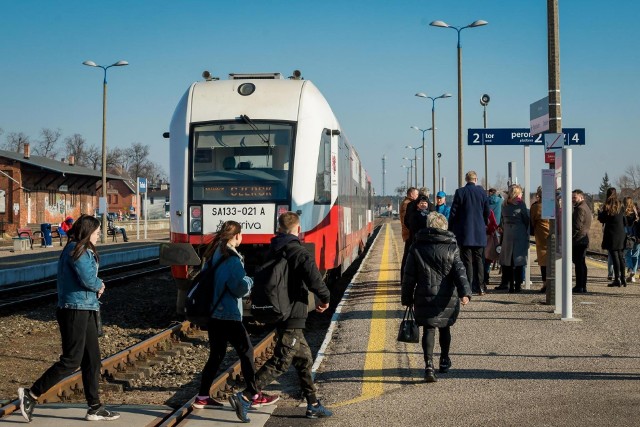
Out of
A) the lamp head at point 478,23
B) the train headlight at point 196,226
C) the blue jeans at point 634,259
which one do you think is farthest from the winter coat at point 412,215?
the lamp head at point 478,23

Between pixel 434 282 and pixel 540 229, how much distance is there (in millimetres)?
7100

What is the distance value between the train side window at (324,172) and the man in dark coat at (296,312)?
5457 millimetres

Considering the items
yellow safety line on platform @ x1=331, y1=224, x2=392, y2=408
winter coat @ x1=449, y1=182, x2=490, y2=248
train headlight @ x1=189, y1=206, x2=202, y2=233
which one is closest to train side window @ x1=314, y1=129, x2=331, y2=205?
train headlight @ x1=189, y1=206, x2=202, y2=233

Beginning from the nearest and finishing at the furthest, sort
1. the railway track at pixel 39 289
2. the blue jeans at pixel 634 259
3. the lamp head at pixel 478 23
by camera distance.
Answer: the railway track at pixel 39 289 → the blue jeans at pixel 634 259 → the lamp head at pixel 478 23

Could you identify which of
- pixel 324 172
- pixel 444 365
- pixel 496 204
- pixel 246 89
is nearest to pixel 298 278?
pixel 444 365

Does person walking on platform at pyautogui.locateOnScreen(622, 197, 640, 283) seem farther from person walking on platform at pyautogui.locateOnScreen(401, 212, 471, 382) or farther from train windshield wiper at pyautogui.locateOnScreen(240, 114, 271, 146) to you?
person walking on platform at pyautogui.locateOnScreen(401, 212, 471, 382)

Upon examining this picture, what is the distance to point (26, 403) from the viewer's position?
6438mm

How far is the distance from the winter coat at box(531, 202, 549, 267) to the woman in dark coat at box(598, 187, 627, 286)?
1.37 metres

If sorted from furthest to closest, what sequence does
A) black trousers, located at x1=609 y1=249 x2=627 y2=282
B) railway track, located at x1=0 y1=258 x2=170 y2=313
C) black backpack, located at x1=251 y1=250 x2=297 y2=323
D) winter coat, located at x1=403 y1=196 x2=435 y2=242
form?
1. railway track, located at x1=0 y1=258 x2=170 y2=313
2. black trousers, located at x1=609 y1=249 x2=627 y2=282
3. winter coat, located at x1=403 y1=196 x2=435 y2=242
4. black backpack, located at x1=251 y1=250 x2=297 y2=323

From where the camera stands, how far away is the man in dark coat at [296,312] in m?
6.56

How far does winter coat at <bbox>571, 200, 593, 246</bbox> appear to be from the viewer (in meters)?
14.0

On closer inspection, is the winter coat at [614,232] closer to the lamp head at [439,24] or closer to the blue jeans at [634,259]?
the blue jeans at [634,259]

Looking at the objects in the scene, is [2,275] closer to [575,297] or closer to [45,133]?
[575,297]

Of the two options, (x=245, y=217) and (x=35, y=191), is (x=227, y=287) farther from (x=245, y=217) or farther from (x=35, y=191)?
(x=35, y=191)
